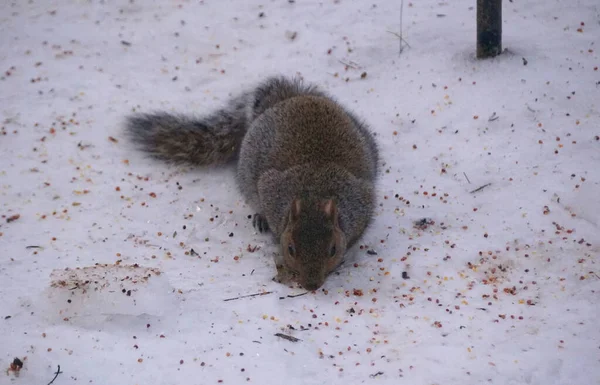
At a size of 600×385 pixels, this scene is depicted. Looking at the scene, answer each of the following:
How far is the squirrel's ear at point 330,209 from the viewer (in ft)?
13.8

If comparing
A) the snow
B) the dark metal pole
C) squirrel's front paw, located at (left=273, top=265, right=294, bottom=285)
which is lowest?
squirrel's front paw, located at (left=273, top=265, right=294, bottom=285)

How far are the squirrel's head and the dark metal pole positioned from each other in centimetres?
260

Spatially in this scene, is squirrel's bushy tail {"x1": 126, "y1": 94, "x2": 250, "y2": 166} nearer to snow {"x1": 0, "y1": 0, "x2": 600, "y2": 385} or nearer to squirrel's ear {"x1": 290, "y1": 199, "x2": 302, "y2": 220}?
snow {"x1": 0, "y1": 0, "x2": 600, "y2": 385}

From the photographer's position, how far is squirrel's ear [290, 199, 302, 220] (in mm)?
4215

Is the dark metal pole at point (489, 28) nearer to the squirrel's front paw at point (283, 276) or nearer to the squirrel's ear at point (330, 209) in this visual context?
the squirrel's ear at point (330, 209)

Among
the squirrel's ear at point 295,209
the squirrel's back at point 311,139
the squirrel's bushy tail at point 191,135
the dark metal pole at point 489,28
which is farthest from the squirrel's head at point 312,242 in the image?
the dark metal pole at point 489,28

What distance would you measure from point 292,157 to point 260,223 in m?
0.55

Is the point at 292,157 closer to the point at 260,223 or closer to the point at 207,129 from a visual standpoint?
the point at 260,223

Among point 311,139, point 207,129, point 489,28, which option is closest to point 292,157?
point 311,139

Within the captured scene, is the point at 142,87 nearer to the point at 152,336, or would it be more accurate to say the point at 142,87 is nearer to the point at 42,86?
the point at 42,86

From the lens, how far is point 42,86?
6172mm

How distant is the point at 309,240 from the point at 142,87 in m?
2.97

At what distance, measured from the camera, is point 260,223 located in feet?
16.3

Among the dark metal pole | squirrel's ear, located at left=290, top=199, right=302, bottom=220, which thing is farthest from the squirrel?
the dark metal pole
